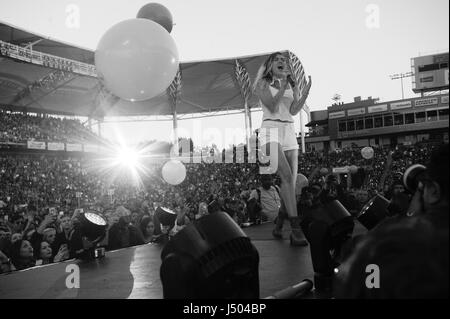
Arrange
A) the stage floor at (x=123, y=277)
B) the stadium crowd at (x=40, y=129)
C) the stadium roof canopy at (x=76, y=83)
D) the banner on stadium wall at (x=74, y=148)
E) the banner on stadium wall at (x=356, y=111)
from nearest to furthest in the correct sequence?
the stage floor at (x=123, y=277), the stadium roof canopy at (x=76, y=83), the stadium crowd at (x=40, y=129), the banner on stadium wall at (x=74, y=148), the banner on stadium wall at (x=356, y=111)

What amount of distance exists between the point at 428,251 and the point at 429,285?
6 cm

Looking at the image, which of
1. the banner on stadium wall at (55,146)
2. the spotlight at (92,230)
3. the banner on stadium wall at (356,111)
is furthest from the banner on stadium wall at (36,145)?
the banner on stadium wall at (356,111)

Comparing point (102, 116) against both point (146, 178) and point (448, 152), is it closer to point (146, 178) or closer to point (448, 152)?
point (146, 178)

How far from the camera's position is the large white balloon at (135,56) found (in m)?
4.10

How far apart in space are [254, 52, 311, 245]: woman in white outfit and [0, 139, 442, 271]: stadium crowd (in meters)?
1.55

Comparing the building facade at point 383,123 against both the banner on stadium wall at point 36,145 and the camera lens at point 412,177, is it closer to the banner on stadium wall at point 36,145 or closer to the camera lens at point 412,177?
the banner on stadium wall at point 36,145

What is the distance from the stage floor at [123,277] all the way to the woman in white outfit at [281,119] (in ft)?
1.85

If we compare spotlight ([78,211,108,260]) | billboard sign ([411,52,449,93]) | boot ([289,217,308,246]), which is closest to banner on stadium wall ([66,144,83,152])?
spotlight ([78,211,108,260])

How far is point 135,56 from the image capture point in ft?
13.6

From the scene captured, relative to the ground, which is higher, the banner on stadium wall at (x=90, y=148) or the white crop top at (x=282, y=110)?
the banner on stadium wall at (x=90, y=148)

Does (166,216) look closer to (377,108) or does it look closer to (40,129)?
(40,129)

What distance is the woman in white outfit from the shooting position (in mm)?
3195

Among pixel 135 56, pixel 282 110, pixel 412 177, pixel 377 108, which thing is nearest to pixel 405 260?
pixel 412 177
